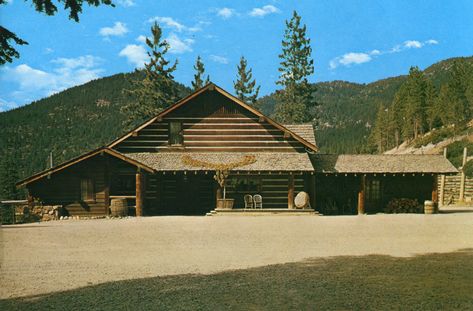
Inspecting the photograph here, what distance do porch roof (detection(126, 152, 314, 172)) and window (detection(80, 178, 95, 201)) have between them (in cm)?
286

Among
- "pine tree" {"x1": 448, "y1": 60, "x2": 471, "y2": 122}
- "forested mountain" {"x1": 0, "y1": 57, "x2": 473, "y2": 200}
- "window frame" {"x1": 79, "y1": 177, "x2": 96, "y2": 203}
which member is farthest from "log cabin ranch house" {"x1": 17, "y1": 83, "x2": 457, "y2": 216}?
"forested mountain" {"x1": 0, "y1": 57, "x2": 473, "y2": 200}

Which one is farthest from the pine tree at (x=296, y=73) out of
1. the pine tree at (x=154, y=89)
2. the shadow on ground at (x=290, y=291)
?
the shadow on ground at (x=290, y=291)

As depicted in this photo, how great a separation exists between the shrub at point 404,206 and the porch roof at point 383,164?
2138 millimetres

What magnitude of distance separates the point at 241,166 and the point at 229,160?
1128mm

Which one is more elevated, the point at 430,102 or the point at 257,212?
the point at 430,102

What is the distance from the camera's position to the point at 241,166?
25.3m

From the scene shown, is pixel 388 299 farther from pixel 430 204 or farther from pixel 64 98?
pixel 64 98

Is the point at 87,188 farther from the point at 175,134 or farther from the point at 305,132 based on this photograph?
the point at 305,132

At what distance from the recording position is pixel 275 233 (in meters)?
17.0

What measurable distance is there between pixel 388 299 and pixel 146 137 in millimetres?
21721

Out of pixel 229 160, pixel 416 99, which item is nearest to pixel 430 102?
pixel 416 99

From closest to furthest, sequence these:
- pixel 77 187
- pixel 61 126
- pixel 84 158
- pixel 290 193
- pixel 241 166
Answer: pixel 84 158
pixel 77 187
pixel 241 166
pixel 290 193
pixel 61 126

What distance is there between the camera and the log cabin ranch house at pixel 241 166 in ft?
86.2

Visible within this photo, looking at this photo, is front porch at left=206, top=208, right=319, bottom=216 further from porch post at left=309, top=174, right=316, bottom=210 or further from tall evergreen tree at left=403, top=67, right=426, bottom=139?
tall evergreen tree at left=403, top=67, right=426, bottom=139
